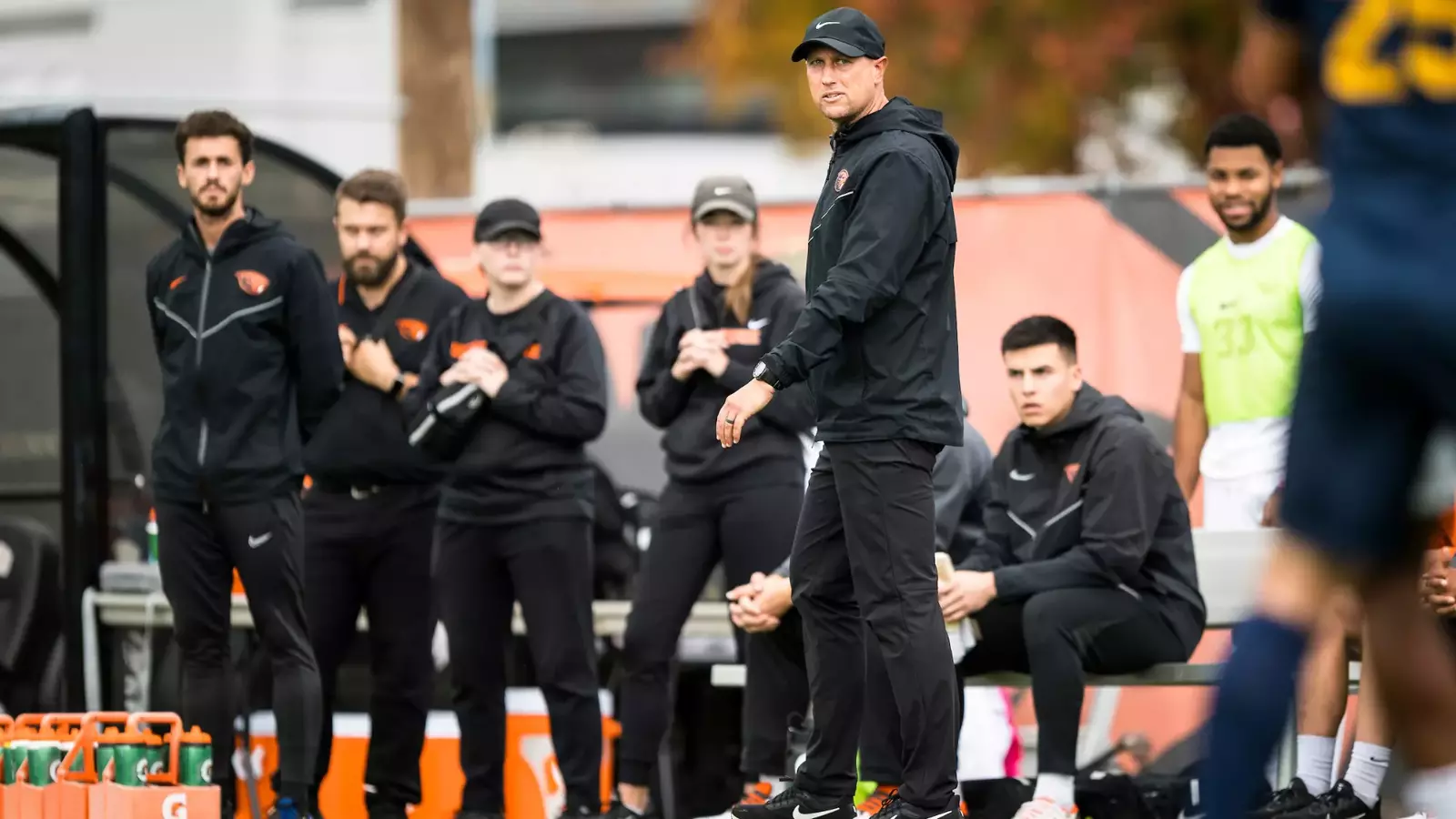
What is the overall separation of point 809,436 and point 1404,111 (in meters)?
4.26

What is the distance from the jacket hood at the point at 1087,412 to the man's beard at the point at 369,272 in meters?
2.31

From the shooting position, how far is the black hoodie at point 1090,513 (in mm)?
6672

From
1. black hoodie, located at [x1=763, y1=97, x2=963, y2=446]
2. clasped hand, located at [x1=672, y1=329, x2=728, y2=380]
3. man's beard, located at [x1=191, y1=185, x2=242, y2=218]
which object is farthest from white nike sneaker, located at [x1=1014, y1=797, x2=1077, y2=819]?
man's beard, located at [x1=191, y1=185, x2=242, y2=218]

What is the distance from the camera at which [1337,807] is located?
19.6 feet

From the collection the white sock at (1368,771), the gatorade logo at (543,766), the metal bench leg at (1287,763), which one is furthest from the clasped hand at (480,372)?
the white sock at (1368,771)

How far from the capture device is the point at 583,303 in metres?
10.0

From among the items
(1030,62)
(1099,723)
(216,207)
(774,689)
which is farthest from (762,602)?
(1030,62)

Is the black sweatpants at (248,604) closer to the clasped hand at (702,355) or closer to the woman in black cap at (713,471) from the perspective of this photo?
the woman in black cap at (713,471)

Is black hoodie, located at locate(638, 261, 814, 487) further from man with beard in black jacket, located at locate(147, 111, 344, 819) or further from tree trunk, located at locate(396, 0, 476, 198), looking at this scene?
tree trunk, located at locate(396, 0, 476, 198)

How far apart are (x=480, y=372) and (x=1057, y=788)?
226 cm

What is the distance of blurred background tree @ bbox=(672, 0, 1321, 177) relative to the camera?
17750 mm

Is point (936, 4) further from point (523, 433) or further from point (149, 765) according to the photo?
point (149, 765)

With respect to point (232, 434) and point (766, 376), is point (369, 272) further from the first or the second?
point (766, 376)

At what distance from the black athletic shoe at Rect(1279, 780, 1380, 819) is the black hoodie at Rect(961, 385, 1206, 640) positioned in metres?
0.84
